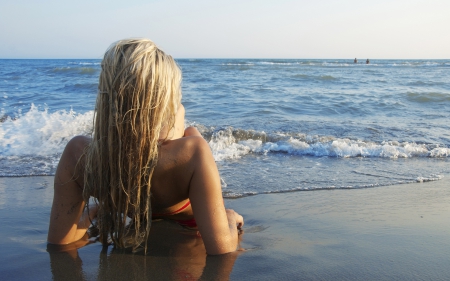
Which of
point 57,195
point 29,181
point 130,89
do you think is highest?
point 130,89

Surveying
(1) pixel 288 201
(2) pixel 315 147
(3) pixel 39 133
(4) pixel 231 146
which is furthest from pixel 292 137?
(3) pixel 39 133

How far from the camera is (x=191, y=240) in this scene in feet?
8.52

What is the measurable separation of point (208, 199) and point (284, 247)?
2.59 ft

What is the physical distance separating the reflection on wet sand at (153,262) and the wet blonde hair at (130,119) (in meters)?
0.34

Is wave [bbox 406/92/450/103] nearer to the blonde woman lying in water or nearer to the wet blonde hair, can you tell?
the blonde woman lying in water

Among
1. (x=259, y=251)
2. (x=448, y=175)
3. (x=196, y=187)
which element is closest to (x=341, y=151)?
(x=448, y=175)

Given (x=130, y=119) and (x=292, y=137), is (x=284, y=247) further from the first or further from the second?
(x=292, y=137)

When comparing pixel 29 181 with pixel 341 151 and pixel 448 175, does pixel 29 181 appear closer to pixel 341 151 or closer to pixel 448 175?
pixel 341 151

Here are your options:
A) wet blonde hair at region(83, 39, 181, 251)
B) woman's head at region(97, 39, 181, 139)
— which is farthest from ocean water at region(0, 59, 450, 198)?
woman's head at region(97, 39, 181, 139)

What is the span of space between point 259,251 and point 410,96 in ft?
39.9

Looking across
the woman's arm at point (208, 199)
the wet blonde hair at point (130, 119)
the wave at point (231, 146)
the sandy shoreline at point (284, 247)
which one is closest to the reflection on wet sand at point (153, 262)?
the sandy shoreline at point (284, 247)

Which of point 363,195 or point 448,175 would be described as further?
point 448,175

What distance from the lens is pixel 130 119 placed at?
1.88 metres

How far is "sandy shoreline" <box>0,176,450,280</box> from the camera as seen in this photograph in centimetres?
215
